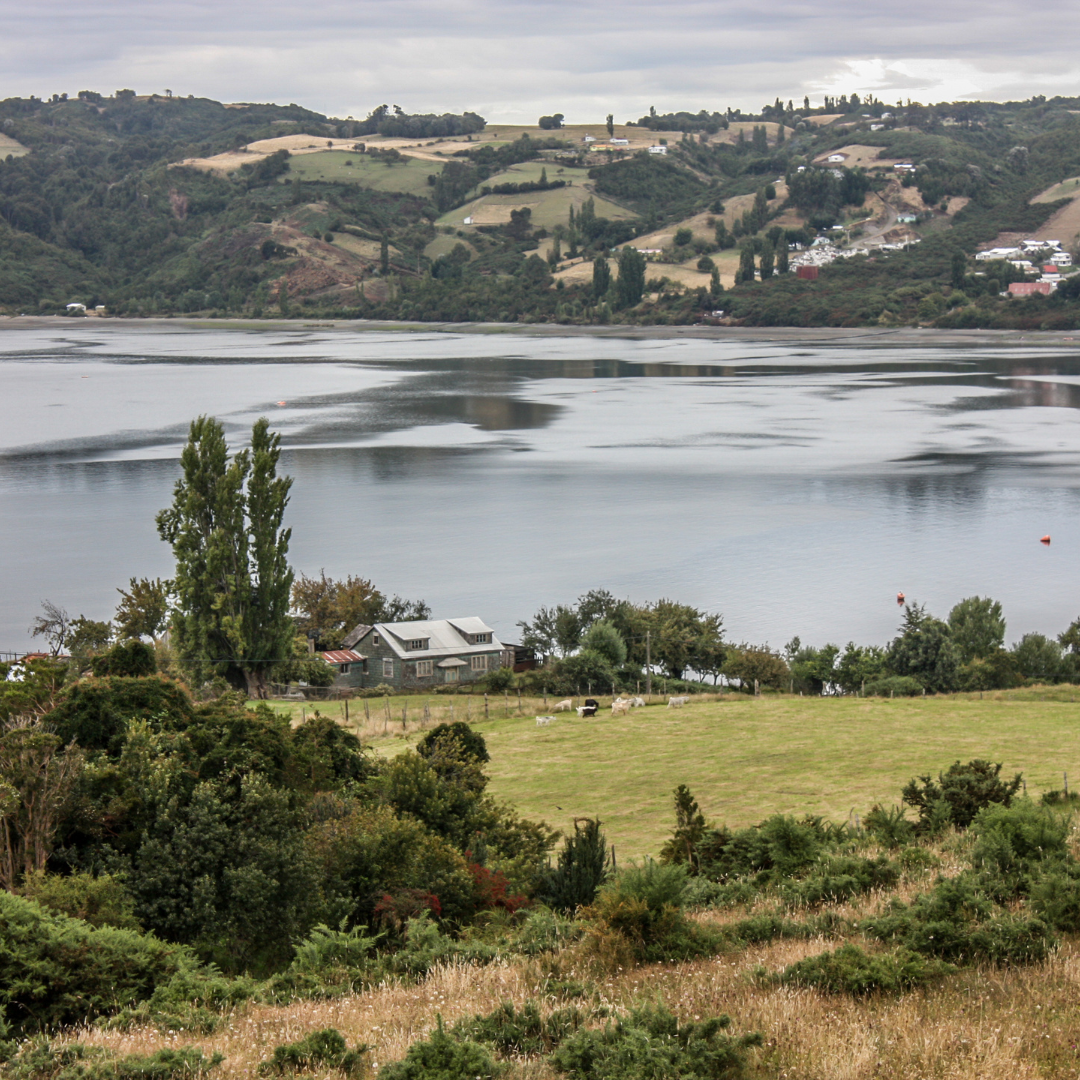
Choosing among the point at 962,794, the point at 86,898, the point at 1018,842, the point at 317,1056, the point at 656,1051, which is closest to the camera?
the point at 656,1051

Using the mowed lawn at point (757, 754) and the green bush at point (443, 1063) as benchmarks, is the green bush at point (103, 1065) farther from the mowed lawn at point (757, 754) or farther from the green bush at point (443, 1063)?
the mowed lawn at point (757, 754)

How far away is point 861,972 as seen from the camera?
9.81 meters

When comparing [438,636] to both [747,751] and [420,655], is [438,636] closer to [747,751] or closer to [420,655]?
[420,655]

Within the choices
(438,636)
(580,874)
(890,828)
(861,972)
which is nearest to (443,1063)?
(861,972)

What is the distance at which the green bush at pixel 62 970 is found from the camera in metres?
10.8

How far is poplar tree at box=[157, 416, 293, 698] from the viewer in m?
39.7

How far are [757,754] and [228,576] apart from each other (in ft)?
63.6

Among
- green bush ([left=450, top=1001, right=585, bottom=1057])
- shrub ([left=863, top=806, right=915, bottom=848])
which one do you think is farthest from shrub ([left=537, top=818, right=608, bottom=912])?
green bush ([left=450, top=1001, right=585, bottom=1057])

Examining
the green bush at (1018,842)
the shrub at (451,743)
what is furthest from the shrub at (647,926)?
the shrub at (451,743)

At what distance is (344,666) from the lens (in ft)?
154

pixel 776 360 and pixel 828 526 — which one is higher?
pixel 776 360

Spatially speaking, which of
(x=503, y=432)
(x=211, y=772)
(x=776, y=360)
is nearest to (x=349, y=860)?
(x=211, y=772)

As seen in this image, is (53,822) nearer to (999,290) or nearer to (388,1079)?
(388,1079)

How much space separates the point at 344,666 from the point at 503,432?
5248 cm
